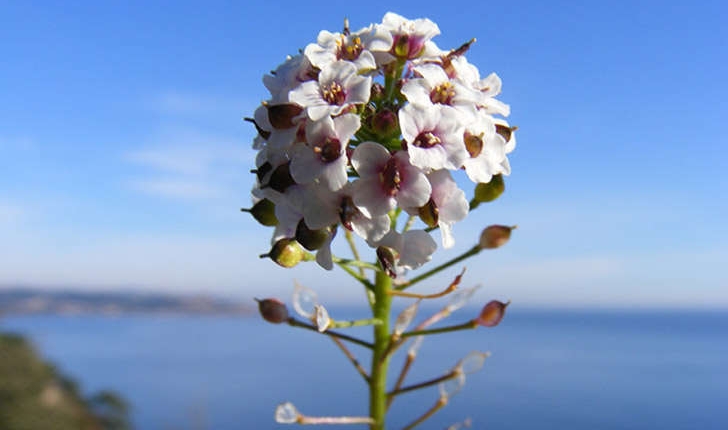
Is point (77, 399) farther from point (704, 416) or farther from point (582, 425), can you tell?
point (704, 416)

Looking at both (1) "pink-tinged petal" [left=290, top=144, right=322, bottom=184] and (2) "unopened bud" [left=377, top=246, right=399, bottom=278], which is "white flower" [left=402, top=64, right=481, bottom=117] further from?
(2) "unopened bud" [left=377, top=246, right=399, bottom=278]

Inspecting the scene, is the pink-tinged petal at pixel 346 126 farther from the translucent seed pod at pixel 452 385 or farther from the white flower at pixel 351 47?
the translucent seed pod at pixel 452 385

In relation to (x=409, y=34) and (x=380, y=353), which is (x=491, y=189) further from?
(x=380, y=353)

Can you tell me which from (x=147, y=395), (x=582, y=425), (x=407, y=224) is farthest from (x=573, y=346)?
(x=407, y=224)

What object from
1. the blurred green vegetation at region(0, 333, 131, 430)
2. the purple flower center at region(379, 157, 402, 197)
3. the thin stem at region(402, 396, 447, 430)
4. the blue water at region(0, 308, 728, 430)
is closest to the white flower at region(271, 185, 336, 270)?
the purple flower center at region(379, 157, 402, 197)

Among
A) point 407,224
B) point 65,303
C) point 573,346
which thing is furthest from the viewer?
point 65,303

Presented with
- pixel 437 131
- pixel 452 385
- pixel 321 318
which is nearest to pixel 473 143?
pixel 437 131

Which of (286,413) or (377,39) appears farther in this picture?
(286,413)
